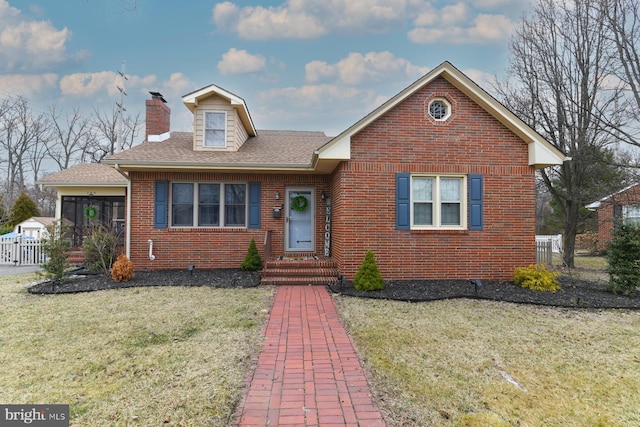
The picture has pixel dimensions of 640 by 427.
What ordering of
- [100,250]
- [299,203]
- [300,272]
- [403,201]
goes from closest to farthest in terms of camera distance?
[403,201], [300,272], [100,250], [299,203]

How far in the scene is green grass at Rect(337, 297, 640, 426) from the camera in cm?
304

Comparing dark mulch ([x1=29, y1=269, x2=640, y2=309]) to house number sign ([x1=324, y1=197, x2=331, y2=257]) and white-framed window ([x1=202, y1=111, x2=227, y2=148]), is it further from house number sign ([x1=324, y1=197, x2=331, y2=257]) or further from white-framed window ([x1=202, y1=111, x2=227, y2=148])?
white-framed window ([x1=202, y1=111, x2=227, y2=148])

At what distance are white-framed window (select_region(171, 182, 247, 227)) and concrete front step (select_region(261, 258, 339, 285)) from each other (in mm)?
2152

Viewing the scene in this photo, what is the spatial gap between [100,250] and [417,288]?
324 inches

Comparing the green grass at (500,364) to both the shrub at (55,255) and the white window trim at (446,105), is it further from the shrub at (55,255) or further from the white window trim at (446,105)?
the shrub at (55,255)

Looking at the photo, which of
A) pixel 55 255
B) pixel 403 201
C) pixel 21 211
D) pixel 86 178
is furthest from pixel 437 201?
pixel 21 211

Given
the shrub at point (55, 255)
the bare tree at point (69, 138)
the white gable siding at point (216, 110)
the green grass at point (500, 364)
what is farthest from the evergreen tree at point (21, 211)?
the green grass at point (500, 364)

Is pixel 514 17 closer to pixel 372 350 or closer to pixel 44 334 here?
pixel 372 350

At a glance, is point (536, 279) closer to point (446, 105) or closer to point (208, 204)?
point (446, 105)

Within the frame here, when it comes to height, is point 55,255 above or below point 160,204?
below

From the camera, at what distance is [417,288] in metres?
7.86

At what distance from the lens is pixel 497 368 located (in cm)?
393

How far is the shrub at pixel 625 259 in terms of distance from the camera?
760 cm

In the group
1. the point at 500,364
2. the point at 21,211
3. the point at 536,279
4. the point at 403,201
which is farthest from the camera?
the point at 21,211
